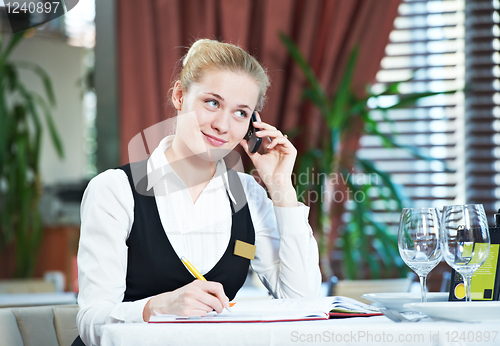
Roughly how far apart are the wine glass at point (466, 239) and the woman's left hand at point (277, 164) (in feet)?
1.38

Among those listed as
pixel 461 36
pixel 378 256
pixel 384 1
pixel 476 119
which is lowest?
pixel 378 256

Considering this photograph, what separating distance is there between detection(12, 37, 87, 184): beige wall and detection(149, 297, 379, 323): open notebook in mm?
3050

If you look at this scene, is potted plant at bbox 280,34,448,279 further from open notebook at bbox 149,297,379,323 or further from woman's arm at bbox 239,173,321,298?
open notebook at bbox 149,297,379,323

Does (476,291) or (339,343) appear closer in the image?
(339,343)

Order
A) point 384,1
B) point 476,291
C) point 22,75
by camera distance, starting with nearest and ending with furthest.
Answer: point 476,291 < point 384,1 < point 22,75

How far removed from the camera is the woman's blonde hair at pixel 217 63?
1.29 meters

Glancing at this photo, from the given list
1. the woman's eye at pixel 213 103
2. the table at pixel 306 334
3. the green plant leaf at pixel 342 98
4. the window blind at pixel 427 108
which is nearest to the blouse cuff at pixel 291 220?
the woman's eye at pixel 213 103

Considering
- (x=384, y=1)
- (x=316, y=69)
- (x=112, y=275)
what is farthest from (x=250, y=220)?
(x=384, y=1)

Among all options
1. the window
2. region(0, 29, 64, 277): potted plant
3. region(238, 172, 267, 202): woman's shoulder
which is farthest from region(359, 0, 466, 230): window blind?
region(0, 29, 64, 277): potted plant

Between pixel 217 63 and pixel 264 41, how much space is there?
5.04 feet

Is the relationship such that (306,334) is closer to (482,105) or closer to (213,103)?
(213,103)

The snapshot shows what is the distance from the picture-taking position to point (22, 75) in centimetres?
373

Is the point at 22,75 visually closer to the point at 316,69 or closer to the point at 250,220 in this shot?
the point at 316,69

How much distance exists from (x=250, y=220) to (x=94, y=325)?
0.46m
